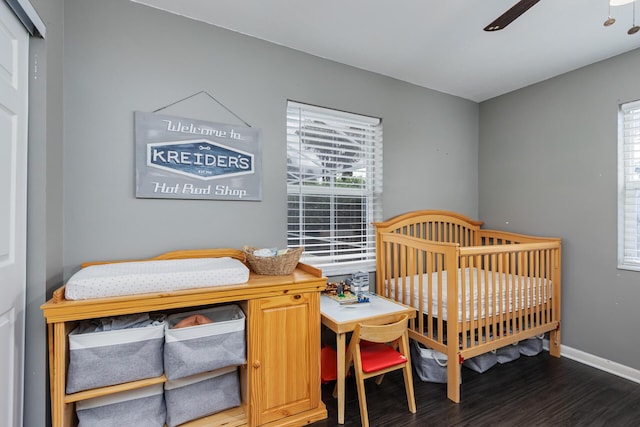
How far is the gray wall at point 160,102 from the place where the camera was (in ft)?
5.63

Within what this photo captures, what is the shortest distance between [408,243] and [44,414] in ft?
7.60

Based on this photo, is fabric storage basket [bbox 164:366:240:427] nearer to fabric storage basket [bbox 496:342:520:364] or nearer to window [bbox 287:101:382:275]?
window [bbox 287:101:382:275]

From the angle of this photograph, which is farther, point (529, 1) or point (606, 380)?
point (606, 380)

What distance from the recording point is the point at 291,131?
2.37m

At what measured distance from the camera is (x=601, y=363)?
2436 mm

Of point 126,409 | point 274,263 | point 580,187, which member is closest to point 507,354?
point 580,187

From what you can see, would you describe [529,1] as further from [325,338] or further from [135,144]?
[325,338]

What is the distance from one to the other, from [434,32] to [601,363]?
2824mm

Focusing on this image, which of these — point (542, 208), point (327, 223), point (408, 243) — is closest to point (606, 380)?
point (542, 208)

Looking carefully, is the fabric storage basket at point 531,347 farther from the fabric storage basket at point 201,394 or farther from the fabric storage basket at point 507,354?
the fabric storage basket at point 201,394

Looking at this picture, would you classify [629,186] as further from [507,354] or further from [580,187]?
[507,354]

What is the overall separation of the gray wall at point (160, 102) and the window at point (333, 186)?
4.2 inches

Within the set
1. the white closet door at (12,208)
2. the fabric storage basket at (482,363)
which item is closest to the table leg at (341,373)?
the fabric storage basket at (482,363)

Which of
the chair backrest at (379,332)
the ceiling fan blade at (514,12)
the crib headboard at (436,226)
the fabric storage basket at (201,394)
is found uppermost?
the ceiling fan blade at (514,12)
